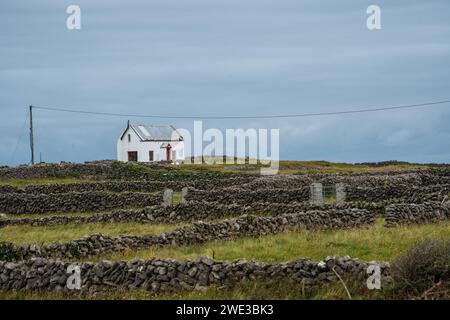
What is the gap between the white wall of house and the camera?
297 feet

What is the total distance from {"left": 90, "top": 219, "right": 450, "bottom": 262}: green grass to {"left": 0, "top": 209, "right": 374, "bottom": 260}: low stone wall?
59 cm

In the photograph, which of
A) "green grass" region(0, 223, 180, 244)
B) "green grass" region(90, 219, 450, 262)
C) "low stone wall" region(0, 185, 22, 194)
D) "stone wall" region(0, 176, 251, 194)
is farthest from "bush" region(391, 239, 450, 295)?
"low stone wall" region(0, 185, 22, 194)

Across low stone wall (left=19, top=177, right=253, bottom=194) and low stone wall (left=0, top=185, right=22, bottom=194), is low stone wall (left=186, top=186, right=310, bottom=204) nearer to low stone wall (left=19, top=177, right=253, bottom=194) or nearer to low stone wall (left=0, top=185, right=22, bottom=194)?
low stone wall (left=19, top=177, right=253, bottom=194)

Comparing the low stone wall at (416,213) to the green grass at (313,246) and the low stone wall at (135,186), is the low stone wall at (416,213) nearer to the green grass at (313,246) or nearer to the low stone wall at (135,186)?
the green grass at (313,246)

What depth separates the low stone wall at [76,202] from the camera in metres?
42.0

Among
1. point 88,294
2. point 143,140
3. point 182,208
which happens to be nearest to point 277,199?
point 182,208

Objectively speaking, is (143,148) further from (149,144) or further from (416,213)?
(416,213)

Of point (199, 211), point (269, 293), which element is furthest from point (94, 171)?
point (269, 293)

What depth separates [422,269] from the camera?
15078mm

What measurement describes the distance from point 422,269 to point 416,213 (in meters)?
12.4

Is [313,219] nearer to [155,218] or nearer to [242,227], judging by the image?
[242,227]
